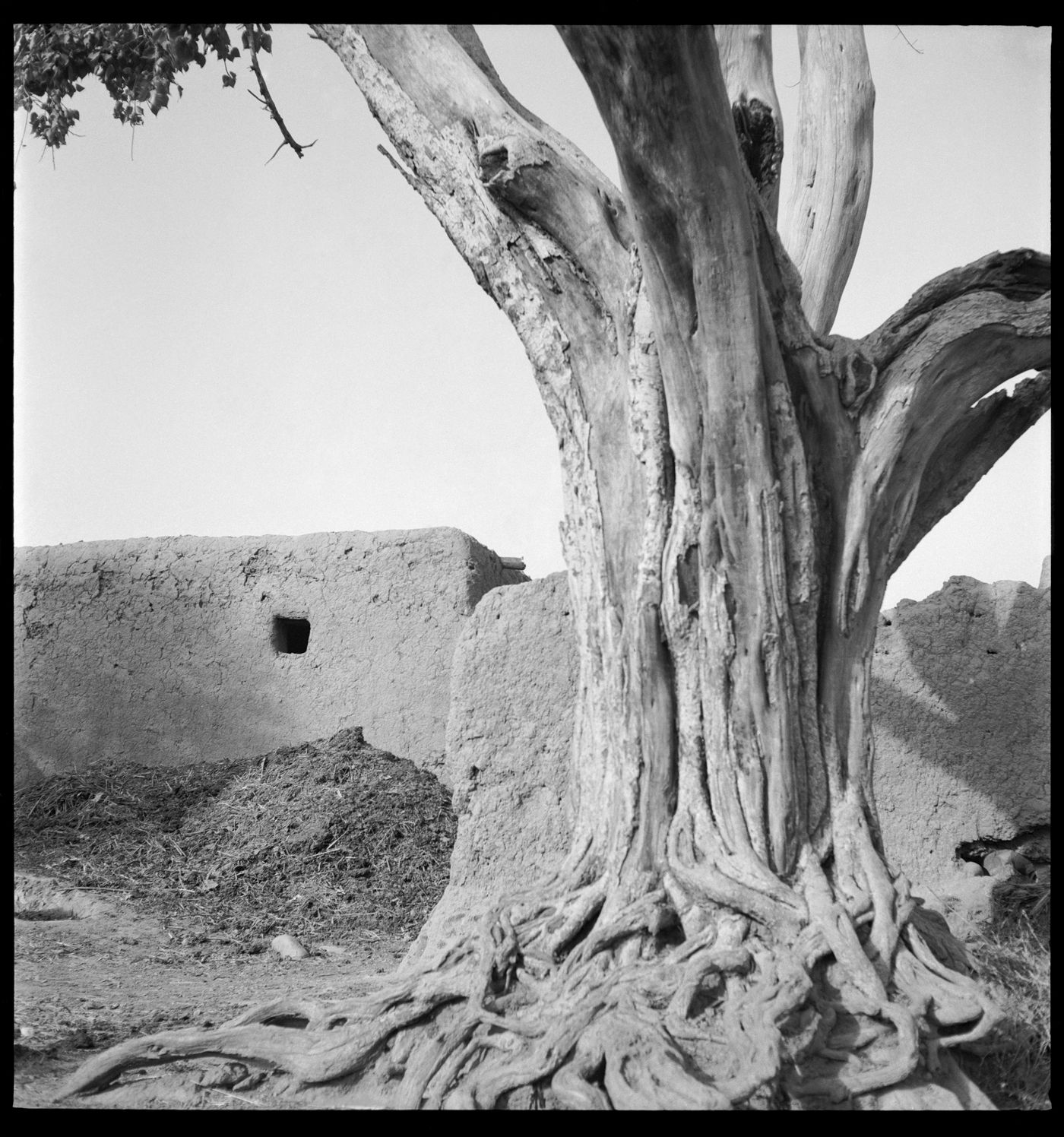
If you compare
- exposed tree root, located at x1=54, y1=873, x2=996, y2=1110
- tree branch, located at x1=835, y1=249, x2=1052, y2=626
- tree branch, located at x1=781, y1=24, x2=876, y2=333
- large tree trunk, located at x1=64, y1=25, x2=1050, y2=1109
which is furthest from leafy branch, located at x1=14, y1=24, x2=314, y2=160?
exposed tree root, located at x1=54, y1=873, x2=996, y2=1110

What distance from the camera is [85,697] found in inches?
305

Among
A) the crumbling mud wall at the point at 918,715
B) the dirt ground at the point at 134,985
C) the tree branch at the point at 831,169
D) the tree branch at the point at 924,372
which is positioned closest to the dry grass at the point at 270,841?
the dirt ground at the point at 134,985

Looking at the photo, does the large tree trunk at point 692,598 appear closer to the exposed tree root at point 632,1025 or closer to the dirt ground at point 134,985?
the exposed tree root at point 632,1025

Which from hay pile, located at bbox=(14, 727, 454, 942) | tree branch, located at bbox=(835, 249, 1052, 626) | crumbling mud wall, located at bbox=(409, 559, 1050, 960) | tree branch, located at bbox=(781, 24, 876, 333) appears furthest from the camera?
hay pile, located at bbox=(14, 727, 454, 942)

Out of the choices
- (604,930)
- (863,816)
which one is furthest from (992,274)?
(604,930)

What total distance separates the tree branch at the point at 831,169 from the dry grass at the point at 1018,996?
2559mm

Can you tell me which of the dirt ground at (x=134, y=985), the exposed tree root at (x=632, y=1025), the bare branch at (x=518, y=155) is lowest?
the dirt ground at (x=134, y=985)

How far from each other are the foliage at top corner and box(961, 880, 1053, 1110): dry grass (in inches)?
193

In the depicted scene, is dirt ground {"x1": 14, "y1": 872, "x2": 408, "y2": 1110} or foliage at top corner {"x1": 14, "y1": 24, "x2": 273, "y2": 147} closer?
dirt ground {"x1": 14, "y1": 872, "x2": 408, "y2": 1110}

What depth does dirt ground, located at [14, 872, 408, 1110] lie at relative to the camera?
304cm

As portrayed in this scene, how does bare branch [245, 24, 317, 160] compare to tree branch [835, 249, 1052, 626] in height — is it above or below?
above

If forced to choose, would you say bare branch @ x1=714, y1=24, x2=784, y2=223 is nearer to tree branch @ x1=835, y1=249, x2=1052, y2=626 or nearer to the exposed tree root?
tree branch @ x1=835, y1=249, x2=1052, y2=626

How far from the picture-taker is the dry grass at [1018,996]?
2986 millimetres
